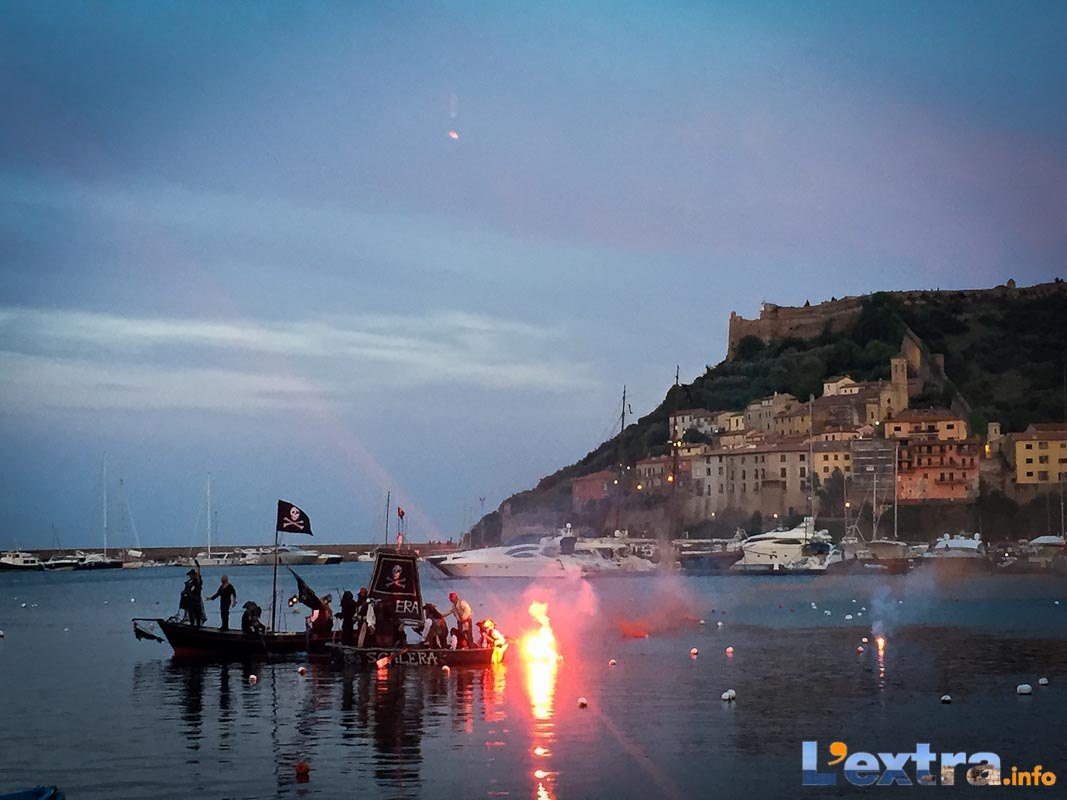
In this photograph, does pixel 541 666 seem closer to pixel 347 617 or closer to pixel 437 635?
pixel 437 635

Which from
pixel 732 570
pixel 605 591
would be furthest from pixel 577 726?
pixel 732 570

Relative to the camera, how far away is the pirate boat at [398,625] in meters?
36.2

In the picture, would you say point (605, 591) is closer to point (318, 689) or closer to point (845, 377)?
point (318, 689)

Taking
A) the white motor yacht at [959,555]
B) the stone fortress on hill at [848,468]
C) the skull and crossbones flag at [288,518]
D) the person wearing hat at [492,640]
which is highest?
the stone fortress on hill at [848,468]

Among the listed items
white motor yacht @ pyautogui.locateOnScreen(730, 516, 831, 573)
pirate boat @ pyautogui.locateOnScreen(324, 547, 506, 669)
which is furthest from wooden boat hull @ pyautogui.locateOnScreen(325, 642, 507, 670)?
white motor yacht @ pyautogui.locateOnScreen(730, 516, 831, 573)

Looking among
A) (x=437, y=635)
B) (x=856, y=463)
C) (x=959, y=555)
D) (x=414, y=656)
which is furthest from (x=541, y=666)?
(x=856, y=463)

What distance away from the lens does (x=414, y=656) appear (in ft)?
122

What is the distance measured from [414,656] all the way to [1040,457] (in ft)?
469

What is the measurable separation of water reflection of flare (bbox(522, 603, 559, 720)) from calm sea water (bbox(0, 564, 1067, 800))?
0.17 meters

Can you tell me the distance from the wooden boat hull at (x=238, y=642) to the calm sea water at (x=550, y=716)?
0.66 meters

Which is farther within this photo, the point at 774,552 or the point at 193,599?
the point at 774,552

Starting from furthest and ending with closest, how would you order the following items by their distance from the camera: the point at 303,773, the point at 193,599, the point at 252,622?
the point at 193,599 < the point at 252,622 < the point at 303,773

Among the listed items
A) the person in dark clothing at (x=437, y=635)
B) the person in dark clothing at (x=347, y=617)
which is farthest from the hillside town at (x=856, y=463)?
the person in dark clothing at (x=437, y=635)

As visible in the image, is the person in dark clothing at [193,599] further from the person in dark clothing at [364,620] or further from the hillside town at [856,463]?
the hillside town at [856,463]
